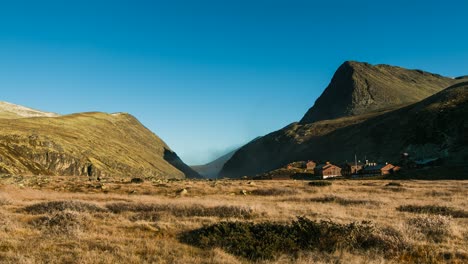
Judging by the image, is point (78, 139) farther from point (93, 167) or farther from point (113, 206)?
point (113, 206)

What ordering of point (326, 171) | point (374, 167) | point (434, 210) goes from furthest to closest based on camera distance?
point (326, 171)
point (374, 167)
point (434, 210)

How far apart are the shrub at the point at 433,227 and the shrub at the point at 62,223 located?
1496 centimetres

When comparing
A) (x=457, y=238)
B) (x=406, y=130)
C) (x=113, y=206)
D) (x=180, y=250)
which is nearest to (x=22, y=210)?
(x=113, y=206)

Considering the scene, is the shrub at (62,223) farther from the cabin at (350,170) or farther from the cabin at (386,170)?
the cabin at (350,170)

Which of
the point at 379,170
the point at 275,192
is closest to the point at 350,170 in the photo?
the point at 379,170

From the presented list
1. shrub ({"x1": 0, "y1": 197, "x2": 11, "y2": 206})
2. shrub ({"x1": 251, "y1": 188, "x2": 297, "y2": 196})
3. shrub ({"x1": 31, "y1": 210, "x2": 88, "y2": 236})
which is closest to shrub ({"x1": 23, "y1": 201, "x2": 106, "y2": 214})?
shrub ({"x1": 0, "y1": 197, "x2": 11, "y2": 206})

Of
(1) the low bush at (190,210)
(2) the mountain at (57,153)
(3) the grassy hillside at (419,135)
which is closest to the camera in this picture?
(1) the low bush at (190,210)

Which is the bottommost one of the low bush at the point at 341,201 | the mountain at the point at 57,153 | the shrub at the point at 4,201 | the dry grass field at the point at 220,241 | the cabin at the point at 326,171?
the dry grass field at the point at 220,241

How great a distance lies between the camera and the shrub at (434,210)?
2217cm

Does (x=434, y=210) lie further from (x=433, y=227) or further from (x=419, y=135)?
(x=419, y=135)

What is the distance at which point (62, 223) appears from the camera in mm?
16875

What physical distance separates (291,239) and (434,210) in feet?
49.4

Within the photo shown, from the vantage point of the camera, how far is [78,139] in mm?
171625

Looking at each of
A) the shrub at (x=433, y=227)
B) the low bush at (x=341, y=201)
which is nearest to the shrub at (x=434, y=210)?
the low bush at (x=341, y=201)
